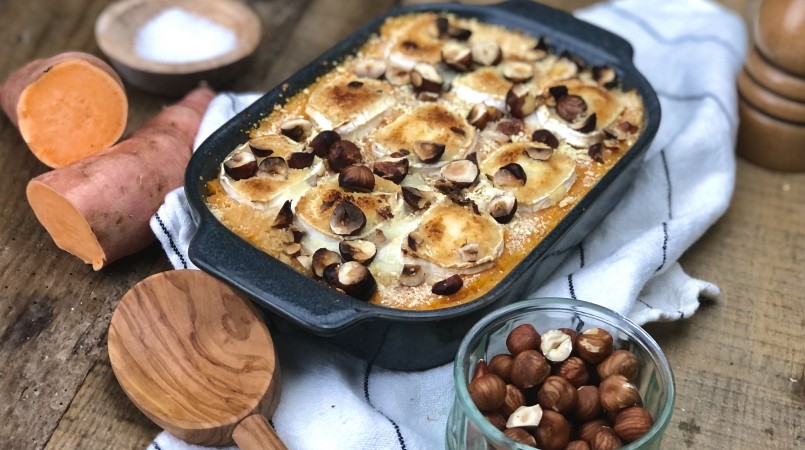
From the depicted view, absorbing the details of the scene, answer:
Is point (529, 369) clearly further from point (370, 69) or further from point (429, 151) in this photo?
point (370, 69)

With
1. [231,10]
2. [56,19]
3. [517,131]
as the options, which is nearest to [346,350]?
[517,131]

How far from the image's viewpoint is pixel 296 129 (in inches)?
75.1

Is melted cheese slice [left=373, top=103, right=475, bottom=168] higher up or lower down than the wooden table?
higher up

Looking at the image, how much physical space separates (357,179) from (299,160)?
0.14 metres

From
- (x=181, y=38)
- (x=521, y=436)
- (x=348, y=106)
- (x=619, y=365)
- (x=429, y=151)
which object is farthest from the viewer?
(x=181, y=38)

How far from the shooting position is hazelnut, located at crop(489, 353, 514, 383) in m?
1.54

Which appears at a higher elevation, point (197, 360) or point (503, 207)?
point (503, 207)

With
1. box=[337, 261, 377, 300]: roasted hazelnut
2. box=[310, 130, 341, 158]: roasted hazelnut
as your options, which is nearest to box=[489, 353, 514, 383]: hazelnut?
box=[337, 261, 377, 300]: roasted hazelnut

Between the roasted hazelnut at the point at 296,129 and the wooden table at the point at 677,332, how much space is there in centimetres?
38

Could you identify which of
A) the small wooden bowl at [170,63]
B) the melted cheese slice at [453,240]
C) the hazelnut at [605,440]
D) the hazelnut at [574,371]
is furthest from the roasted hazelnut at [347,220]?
the small wooden bowl at [170,63]

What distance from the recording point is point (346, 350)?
5.68 ft

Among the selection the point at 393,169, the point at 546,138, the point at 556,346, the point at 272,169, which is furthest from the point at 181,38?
the point at 556,346

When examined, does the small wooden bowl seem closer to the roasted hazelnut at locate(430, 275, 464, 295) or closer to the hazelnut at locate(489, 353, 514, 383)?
the roasted hazelnut at locate(430, 275, 464, 295)

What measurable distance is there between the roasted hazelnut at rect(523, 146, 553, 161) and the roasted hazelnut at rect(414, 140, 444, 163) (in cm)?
18
